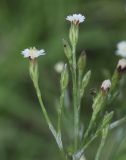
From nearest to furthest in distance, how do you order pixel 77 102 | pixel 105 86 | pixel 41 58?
pixel 77 102
pixel 105 86
pixel 41 58

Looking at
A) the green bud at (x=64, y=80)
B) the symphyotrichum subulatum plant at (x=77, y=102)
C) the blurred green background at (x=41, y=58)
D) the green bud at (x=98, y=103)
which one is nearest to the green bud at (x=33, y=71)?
the symphyotrichum subulatum plant at (x=77, y=102)

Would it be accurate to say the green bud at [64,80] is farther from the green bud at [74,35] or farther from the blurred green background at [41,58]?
the blurred green background at [41,58]

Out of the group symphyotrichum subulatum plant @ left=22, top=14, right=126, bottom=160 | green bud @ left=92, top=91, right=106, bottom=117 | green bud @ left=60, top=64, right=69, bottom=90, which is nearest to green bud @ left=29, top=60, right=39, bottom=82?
symphyotrichum subulatum plant @ left=22, top=14, right=126, bottom=160

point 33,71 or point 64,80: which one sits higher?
point 33,71

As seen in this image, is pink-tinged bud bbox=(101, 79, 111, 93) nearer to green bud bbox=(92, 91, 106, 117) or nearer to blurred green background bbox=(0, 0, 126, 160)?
green bud bbox=(92, 91, 106, 117)

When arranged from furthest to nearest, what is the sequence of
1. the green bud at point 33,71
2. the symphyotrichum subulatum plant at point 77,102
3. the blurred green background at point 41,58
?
the blurred green background at point 41,58, the green bud at point 33,71, the symphyotrichum subulatum plant at point 77,102

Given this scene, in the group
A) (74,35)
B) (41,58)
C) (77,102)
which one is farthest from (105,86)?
(41,58)

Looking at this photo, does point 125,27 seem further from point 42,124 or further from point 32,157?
point 32,157

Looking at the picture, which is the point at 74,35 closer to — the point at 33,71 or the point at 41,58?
the point at 33,71

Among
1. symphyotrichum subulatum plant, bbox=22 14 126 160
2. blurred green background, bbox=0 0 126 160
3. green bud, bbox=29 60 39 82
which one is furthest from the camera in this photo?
blurred green background, bbox=0 0 126 160
